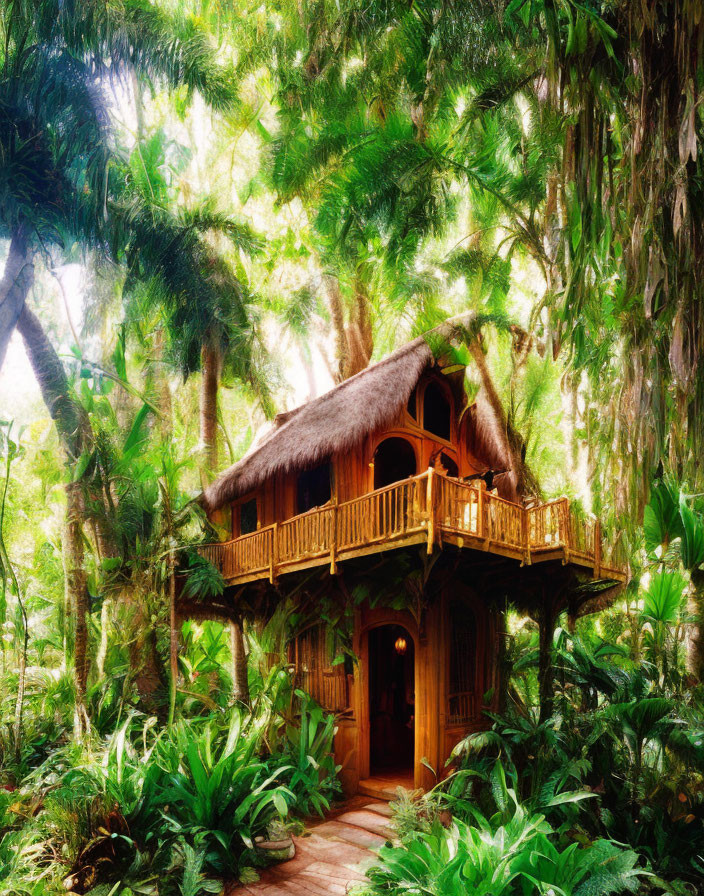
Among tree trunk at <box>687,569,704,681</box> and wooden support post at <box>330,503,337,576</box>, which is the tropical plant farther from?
wooden support post at <box>330,503,337,576</box>

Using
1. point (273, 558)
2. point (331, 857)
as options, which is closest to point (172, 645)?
point (273, 558)

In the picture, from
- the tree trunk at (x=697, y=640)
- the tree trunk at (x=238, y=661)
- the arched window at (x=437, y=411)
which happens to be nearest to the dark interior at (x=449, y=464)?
the arched window at (x=437, y=411)

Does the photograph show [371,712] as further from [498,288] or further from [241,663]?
[498,288]

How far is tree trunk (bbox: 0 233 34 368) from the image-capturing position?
11.0 m

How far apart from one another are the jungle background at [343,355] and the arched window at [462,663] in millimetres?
535

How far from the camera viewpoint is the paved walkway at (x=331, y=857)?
6.65 m

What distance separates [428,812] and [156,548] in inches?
232

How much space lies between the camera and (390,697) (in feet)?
40.0

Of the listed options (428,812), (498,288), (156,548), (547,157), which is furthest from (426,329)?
(428,812)

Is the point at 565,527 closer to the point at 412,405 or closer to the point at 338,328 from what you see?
the point at 412,405

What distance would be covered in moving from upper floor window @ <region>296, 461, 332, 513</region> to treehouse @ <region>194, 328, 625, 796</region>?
1.0 inches

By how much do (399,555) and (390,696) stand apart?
15.7 ft

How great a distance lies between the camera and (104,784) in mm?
7305

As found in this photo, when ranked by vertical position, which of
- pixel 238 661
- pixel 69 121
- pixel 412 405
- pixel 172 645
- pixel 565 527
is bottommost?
pixel 238 661
